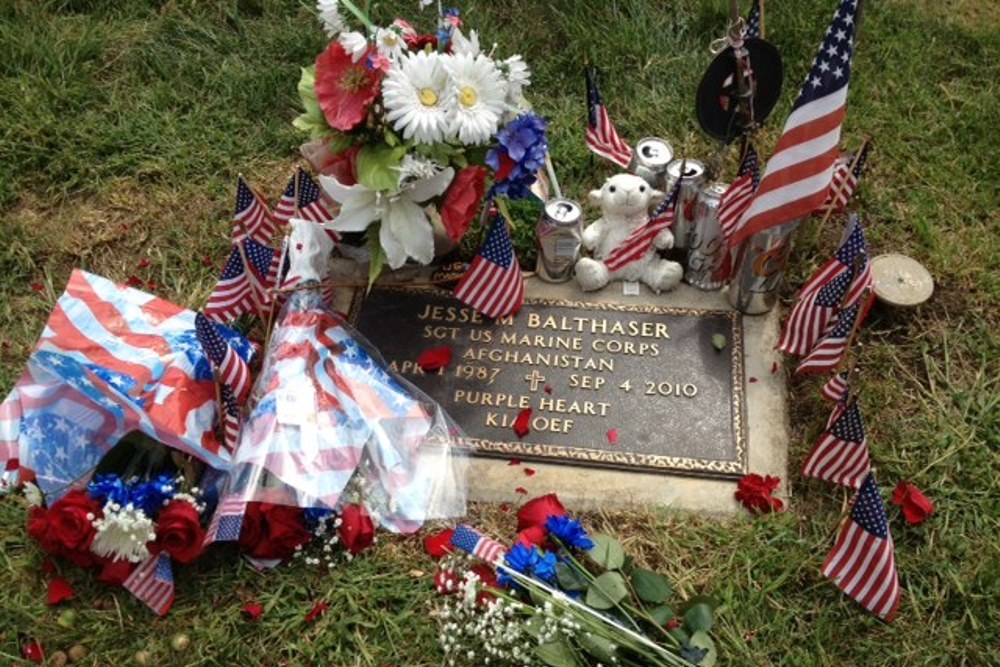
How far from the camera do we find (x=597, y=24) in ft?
14.8

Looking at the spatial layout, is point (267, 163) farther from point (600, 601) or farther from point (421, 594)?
point (600, 601)

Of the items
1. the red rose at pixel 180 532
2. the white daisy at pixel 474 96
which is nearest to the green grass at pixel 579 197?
the red rose at pixel 180 532

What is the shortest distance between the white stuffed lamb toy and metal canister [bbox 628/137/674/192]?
0.13 ft

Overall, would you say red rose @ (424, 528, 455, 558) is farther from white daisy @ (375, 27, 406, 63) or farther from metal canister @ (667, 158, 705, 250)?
white daisy @ (375, 27, 406, 63)

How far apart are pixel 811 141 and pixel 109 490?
7.31 ft

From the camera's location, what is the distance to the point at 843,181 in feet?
11.5

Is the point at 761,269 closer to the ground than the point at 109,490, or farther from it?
farther from it

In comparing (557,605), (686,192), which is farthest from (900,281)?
(557,605)

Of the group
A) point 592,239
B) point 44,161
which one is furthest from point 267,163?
point 592,239

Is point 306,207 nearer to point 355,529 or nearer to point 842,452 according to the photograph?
point 355,529

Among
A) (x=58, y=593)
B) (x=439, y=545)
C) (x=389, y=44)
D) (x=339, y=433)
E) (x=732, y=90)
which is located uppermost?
(x=389, y=44)

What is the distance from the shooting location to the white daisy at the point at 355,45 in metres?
3.02

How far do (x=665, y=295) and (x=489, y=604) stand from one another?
50.8 inches

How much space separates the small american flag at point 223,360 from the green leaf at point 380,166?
65cm
